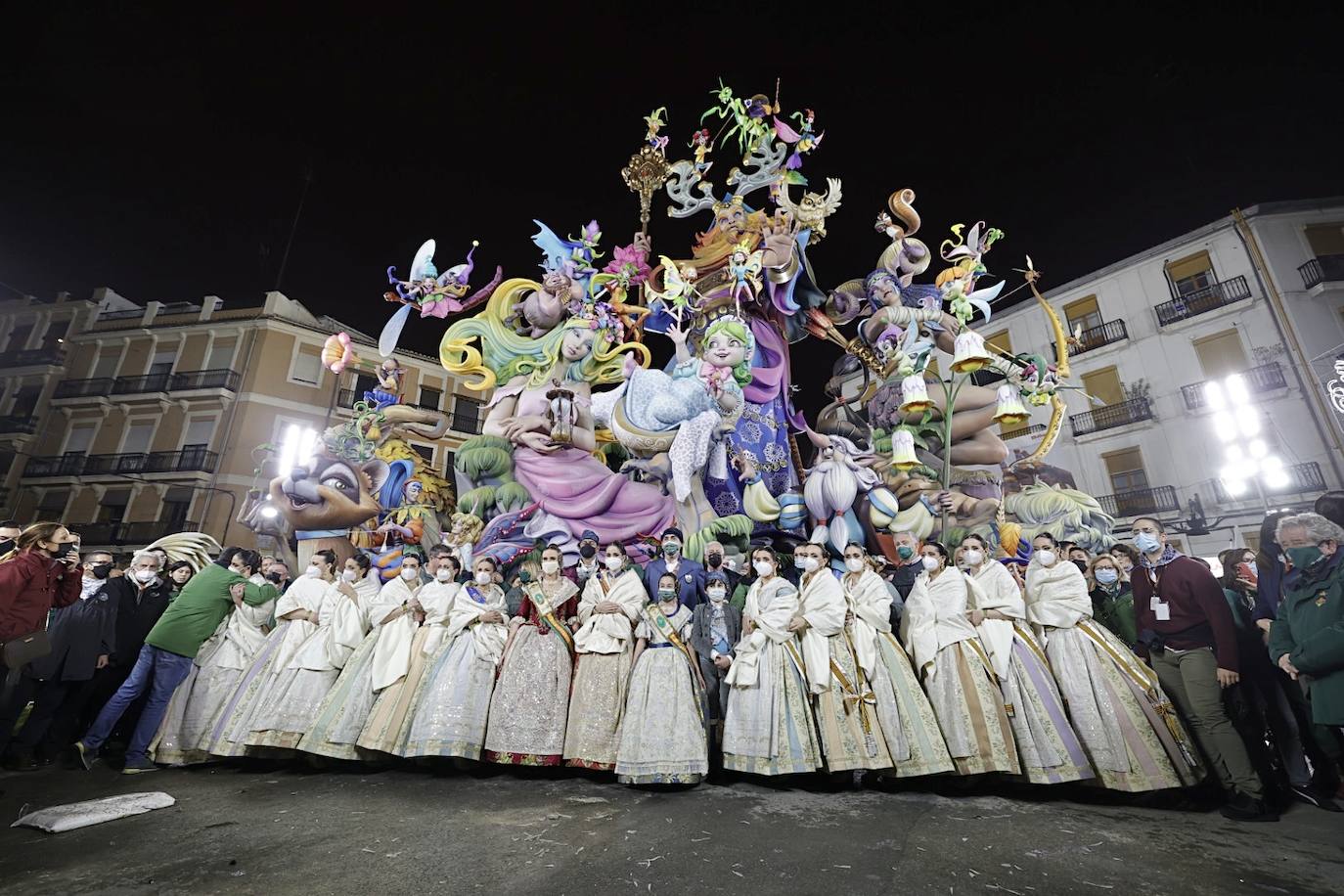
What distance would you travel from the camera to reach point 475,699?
4598 mm

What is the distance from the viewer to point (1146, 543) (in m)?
4.66

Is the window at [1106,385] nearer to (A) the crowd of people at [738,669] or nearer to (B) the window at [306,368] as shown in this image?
(A) the crowd of people at [738,669]

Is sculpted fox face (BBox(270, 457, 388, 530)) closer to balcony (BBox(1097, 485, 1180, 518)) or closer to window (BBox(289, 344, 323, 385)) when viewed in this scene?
balcony (BBox(1097, 485, 1180, 518))

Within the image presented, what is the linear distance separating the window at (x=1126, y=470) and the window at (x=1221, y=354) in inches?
81.3

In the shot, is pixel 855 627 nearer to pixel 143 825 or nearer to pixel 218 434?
pixel 143 825

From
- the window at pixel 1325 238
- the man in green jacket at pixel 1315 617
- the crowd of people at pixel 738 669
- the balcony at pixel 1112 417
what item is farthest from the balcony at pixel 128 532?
the window at pixel 1325 238

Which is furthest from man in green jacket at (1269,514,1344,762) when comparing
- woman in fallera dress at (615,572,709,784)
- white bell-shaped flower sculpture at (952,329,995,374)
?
woman in fallera dress at (615,572,709,784)

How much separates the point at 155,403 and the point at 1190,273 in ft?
102

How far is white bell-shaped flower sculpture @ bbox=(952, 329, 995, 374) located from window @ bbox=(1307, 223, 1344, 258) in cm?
1081

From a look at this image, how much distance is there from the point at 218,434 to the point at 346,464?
15061 millimetres

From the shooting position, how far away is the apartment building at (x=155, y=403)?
64.9 feet

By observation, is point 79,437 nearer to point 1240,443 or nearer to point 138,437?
point 138,437

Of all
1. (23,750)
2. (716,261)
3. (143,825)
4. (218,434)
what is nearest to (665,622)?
(143,825)

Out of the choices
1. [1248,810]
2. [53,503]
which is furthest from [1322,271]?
[53,503]
